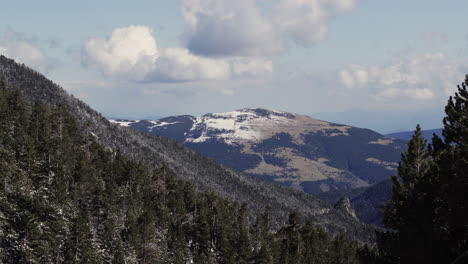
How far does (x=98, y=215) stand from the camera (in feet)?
229

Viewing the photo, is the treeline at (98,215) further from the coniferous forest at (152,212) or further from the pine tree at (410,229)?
the pine tree at (410,229)

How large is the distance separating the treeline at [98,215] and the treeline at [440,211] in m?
34.3

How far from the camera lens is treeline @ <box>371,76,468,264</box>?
947 inches

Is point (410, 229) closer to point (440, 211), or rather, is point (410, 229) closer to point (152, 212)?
point (440, 211)

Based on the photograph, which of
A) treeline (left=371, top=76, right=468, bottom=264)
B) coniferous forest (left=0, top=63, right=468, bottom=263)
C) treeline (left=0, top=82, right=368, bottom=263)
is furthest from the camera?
treeline (left=0, top=82, right=368, bottom=263)

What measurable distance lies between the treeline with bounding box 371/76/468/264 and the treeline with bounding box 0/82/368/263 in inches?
1349

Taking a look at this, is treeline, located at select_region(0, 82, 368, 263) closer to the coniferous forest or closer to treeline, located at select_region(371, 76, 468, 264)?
the coniferous forest

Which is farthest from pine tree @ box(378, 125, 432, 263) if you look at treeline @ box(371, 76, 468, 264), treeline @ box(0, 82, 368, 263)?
treeline @ box(0, 82, 368, 263)

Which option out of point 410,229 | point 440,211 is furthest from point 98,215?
point 440,211

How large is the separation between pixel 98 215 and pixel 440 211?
5511cm

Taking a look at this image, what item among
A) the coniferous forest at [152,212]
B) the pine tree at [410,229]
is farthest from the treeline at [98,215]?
the pine tree at [410,229]

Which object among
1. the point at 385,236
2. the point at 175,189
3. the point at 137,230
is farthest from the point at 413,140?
the point at 175,189

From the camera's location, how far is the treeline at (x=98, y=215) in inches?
2045

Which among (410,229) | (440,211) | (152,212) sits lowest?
(152,212)
